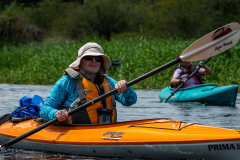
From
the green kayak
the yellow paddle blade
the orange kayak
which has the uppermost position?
the yellow paddle blade

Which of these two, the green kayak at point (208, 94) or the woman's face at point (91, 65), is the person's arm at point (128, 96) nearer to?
the woman's face at point (91, 65)

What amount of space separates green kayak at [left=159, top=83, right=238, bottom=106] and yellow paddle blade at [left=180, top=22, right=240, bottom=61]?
3.90 metres

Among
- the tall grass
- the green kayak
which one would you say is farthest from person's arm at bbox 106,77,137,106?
the tall grass

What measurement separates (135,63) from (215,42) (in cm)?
786

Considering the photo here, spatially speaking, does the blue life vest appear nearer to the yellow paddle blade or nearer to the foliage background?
the yellow paddle blade

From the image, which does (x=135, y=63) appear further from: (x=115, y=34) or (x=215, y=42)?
(x=115, y=34)

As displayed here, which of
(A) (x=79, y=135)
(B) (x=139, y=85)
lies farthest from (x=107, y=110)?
(B) (x=139, y=85)

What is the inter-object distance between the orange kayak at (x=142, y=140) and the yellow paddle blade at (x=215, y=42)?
0.72m

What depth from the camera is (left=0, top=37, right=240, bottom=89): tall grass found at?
11.2 metres

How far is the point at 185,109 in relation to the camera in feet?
25.2

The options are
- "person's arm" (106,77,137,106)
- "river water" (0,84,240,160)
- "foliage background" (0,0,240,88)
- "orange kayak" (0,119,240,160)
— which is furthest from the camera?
"foliage background" (0,0,240,88)

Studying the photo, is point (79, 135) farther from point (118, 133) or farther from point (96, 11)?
point (96, 11)

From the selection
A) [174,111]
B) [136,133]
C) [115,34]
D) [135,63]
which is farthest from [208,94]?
[115,34]

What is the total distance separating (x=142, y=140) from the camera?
3.63 meters
